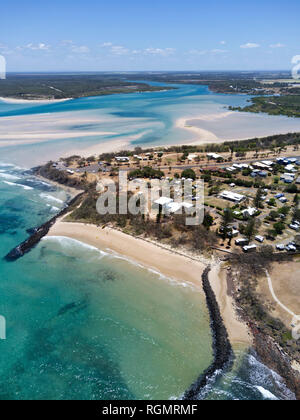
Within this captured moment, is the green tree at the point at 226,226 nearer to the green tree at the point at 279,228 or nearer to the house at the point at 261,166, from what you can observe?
the green tree at the point at 279,228

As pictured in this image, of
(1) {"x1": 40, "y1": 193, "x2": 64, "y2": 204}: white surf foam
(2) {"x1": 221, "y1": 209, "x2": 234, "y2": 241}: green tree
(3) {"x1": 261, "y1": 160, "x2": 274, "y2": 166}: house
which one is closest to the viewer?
(2) {"x1": 221, "y1": 209, "x2": 234, "y2": 241}: green tree

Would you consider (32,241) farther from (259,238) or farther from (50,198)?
(259,238)

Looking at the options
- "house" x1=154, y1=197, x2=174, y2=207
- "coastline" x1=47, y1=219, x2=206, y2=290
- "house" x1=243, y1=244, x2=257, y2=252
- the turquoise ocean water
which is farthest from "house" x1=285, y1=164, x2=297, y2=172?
the turquoise ocean water

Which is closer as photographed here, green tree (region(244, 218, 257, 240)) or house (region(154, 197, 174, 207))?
green tree (region(244, 218, 257, 240))

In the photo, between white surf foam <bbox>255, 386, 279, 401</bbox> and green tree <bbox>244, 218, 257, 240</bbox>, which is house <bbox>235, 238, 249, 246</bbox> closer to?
green tree <bbox>244, 218, 257, 240</bbox>

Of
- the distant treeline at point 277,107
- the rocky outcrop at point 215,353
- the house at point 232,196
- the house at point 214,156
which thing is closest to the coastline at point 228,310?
the rocky outcrop at point 215,353

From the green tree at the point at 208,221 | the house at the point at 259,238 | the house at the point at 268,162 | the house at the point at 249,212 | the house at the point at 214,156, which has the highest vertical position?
the house at the point at 214,156
